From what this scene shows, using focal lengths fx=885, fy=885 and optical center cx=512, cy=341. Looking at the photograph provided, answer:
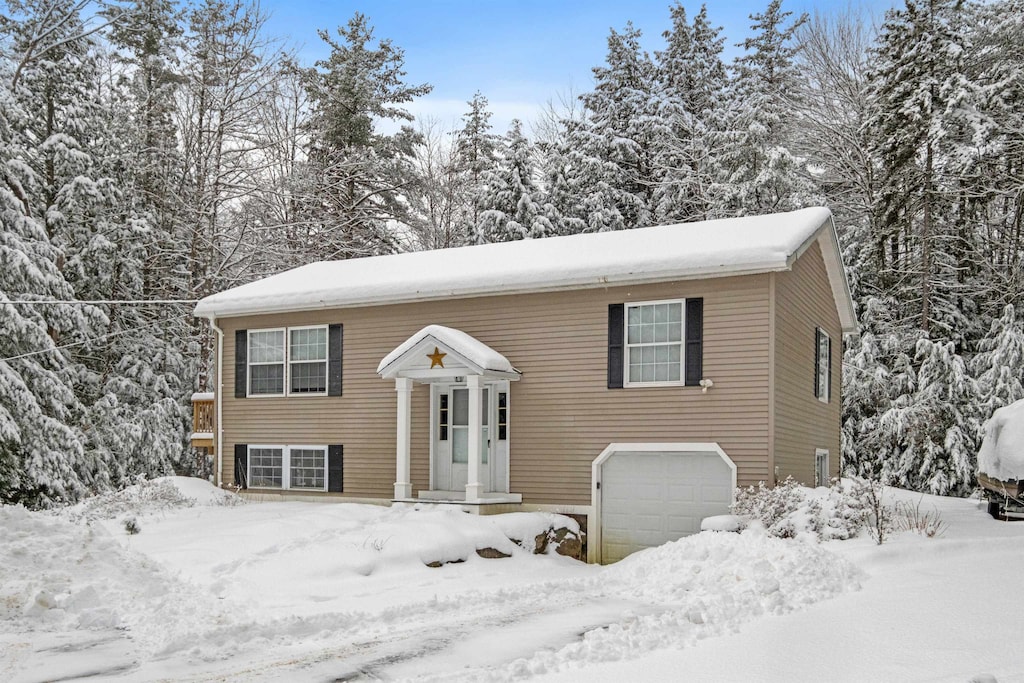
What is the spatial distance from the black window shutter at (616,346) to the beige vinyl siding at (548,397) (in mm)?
118

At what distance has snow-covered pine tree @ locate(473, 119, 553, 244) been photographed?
1091 inches

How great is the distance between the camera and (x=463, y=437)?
15195 mm

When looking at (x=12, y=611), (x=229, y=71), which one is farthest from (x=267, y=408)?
(x=229, y=71)

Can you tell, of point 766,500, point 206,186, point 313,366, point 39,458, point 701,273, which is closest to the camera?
point 766,500

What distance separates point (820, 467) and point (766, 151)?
1196 cm

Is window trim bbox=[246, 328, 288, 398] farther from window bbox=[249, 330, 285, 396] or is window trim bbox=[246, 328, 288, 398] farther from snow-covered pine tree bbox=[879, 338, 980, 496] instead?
snow-covered pine tree bbox=[879, 338, 980, 496]

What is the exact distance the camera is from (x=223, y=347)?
57.5 feet

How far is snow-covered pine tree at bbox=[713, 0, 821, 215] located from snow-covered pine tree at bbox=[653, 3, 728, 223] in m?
0.79

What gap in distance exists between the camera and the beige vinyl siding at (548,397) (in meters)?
12.9


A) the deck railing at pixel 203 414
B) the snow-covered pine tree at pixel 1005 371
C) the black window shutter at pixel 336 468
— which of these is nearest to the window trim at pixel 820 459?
the snow-covered pine tree at pixel 1005 371

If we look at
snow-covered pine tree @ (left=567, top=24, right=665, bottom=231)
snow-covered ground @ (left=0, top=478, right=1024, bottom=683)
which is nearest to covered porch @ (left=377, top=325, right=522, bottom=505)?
snow-covered ground @ (left=0, top=478, right=1024, bottom=683)

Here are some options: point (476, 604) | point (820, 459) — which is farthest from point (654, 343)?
point (476, 604)

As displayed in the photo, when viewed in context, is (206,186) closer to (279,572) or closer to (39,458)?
(39,458)

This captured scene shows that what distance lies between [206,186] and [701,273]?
1697 centimetres
